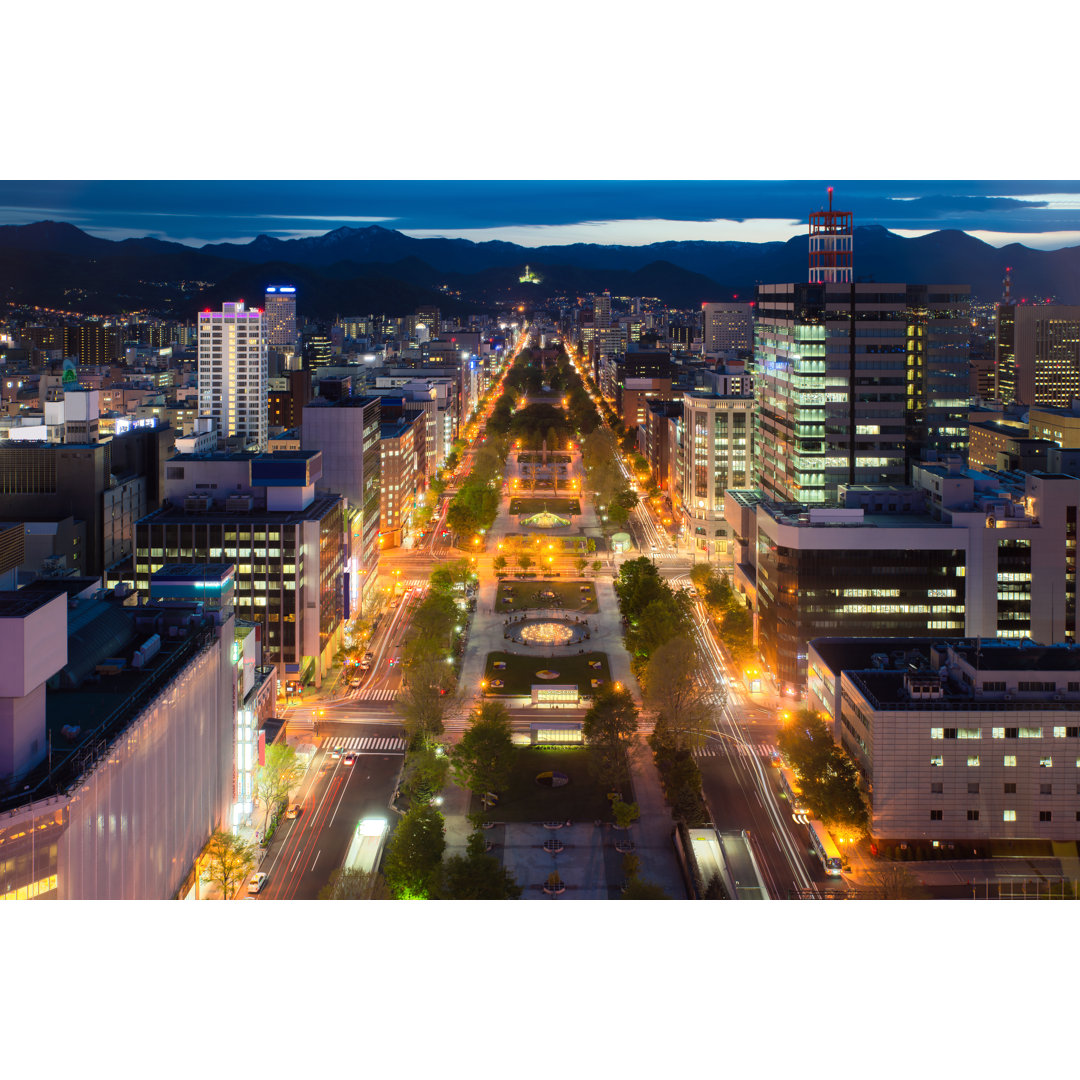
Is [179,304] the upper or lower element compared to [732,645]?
upper

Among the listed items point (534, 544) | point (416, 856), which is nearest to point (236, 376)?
point (534, 544)

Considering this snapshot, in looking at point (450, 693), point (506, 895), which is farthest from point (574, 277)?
point (506, 895)

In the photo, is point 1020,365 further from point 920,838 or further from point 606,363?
point 920,838

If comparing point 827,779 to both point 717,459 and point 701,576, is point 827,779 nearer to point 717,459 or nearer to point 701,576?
point 701,576

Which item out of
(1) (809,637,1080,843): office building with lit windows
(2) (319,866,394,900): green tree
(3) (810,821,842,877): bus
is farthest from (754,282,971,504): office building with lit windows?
(2) (319,866,394,900): green tree

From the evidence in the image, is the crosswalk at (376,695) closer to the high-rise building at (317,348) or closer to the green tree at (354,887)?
the green tree at (354,887)

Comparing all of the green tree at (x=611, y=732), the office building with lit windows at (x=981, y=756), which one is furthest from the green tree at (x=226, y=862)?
the office building with lit windows at (x=981, y=756)
